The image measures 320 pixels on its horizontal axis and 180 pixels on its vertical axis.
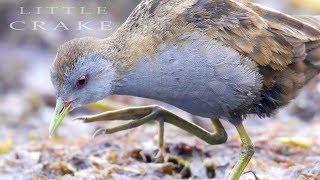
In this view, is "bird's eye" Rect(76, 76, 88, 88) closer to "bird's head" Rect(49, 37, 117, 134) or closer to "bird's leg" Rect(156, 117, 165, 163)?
"bird's head" Rect(49, 37, 117, 134)

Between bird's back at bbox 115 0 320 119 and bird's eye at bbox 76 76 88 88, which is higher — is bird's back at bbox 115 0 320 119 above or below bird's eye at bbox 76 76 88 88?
above

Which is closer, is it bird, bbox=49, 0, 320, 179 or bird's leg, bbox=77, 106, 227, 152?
bird, bbox=49, 0, 320, 179

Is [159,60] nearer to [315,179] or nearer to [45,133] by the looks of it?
[315,179]

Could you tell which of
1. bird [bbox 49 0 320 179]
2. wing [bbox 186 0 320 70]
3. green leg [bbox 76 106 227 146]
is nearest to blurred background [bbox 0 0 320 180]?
green leg [bbox 76 106 227 146]

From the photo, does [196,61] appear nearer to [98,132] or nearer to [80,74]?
[80,74]

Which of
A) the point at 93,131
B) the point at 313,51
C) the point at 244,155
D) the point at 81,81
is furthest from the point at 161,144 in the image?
the point at 93,131

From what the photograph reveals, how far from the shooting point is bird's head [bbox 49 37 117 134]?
622 centimetres

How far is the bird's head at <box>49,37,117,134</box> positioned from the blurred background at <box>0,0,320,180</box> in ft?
2.41

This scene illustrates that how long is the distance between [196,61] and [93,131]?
3043mm

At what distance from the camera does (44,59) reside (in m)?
11.6

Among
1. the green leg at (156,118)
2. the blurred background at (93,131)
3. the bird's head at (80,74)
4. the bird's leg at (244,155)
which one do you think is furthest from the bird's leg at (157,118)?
the bird's head at (80,74)

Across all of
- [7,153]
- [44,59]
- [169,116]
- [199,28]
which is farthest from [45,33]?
[199,28]

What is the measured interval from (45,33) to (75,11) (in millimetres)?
637

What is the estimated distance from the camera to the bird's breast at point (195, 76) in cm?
610
